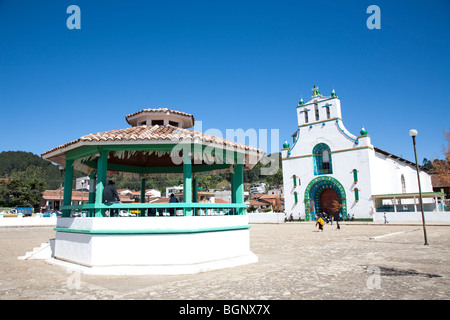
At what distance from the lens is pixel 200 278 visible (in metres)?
6.45

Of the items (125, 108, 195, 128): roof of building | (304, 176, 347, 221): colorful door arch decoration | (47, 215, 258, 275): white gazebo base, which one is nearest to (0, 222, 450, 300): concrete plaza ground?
(47, 215, 258, 275): white gazebo base

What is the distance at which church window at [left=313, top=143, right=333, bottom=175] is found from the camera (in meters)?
35.5

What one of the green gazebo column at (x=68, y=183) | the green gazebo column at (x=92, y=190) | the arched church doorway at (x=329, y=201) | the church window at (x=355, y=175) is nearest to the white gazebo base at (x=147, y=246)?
the green gazebo column at (x=68, y=183)

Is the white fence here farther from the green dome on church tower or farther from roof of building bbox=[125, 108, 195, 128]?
roof of building bbox=[125, 108, 195, 128]

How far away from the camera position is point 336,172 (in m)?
34.3

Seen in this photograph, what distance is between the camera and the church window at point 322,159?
3547 cm

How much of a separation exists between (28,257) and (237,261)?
6718 mm

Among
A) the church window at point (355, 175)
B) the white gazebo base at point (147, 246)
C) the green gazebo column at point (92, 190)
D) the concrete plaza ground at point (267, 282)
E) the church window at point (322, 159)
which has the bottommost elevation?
the concrete plaza ground at point (267, 282)

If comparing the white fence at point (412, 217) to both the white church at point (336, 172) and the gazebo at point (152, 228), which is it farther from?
the gazebo at point (152, 228)

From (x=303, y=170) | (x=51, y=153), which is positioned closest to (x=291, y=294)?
(x=51, y=153)

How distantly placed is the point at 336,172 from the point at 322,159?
8.09 feet

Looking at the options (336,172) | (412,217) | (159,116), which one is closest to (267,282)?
(159,116)

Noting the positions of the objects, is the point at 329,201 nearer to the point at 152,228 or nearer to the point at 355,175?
the point at 355,175
